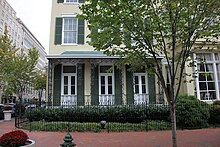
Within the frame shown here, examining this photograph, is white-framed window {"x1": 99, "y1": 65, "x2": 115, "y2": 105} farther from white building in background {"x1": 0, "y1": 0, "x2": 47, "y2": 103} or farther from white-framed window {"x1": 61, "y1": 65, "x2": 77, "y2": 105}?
white building in background {"x1": 0, "y1": 0, "x2": 47, "y2": 103}

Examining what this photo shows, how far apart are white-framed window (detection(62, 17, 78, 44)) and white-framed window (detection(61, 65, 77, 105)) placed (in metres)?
2.26

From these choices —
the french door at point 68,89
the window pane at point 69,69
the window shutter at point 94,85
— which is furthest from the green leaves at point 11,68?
the window shutter at point 94,85

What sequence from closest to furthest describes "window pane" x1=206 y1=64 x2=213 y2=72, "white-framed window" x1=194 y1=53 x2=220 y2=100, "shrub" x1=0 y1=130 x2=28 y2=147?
"shrub" x1=0 y1=130 x2=28 y2=147
"white-framed window" x1=194 y1=53 x2=220 y2=100
"window pane" x1=206 y1=64 x2=213 y2=72

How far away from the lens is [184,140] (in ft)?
27.8

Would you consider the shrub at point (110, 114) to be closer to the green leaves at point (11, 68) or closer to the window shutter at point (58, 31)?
the window shutter at point (58, 31)

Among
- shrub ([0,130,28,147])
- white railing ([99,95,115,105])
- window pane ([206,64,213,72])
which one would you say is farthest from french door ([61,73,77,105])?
window pane ([206,64,213,72])

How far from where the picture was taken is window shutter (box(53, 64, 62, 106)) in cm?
1550

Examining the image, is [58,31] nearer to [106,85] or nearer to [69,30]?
[69,30]

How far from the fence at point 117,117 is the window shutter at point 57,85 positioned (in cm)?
199

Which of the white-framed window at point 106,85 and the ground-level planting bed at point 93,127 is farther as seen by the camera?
the white-framed window at point 106,85

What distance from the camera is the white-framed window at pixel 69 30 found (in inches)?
656

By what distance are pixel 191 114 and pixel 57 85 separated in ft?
32.9

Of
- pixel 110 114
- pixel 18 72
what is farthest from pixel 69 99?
pixel 18 72

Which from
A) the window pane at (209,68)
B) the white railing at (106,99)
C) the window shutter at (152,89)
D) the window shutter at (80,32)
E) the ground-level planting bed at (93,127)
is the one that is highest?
the window shutter at (80,32)
